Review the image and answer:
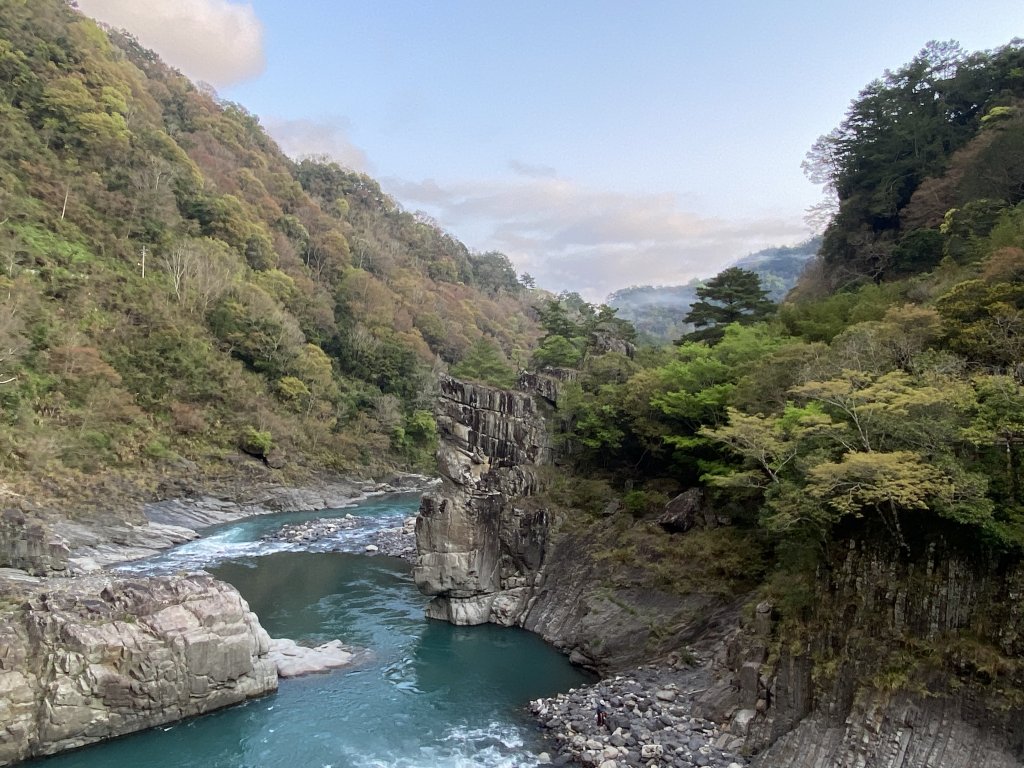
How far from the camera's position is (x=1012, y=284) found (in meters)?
15.3

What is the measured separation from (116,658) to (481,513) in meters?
11.2

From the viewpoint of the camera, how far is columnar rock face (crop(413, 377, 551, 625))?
2108cm

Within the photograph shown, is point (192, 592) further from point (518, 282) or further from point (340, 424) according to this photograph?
point (518, 282)

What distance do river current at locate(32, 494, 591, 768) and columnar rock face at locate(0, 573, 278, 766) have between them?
0.43 meters

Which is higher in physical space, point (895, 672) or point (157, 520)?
point (895, 672)

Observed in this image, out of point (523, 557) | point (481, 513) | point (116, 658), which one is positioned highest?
point (481, 513)

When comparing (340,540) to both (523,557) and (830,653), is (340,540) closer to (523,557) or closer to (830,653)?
(523,557)

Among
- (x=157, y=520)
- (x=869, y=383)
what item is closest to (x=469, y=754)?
(x=869, y=383)

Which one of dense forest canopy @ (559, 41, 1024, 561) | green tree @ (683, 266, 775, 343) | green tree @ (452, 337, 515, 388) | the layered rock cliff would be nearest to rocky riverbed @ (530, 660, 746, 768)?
the layered rock cliff

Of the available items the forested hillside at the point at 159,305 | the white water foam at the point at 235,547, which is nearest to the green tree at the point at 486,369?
the forested hillside at the point at 159,305

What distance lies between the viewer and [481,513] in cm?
2175

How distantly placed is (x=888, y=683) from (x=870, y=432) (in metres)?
4.56

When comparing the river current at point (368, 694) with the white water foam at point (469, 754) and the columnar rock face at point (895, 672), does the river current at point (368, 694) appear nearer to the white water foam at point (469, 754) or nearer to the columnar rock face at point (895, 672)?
the white water foam at point (469, 754)

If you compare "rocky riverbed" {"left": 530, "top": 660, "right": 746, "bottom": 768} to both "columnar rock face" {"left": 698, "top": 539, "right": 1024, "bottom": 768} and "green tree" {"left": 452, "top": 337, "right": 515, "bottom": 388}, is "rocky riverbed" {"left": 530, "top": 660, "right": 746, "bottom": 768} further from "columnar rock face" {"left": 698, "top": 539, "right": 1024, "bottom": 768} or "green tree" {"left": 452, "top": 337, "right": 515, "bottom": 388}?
"green tree" {"left": 452, "top": 337, "right": 515, "bottom": 388}
